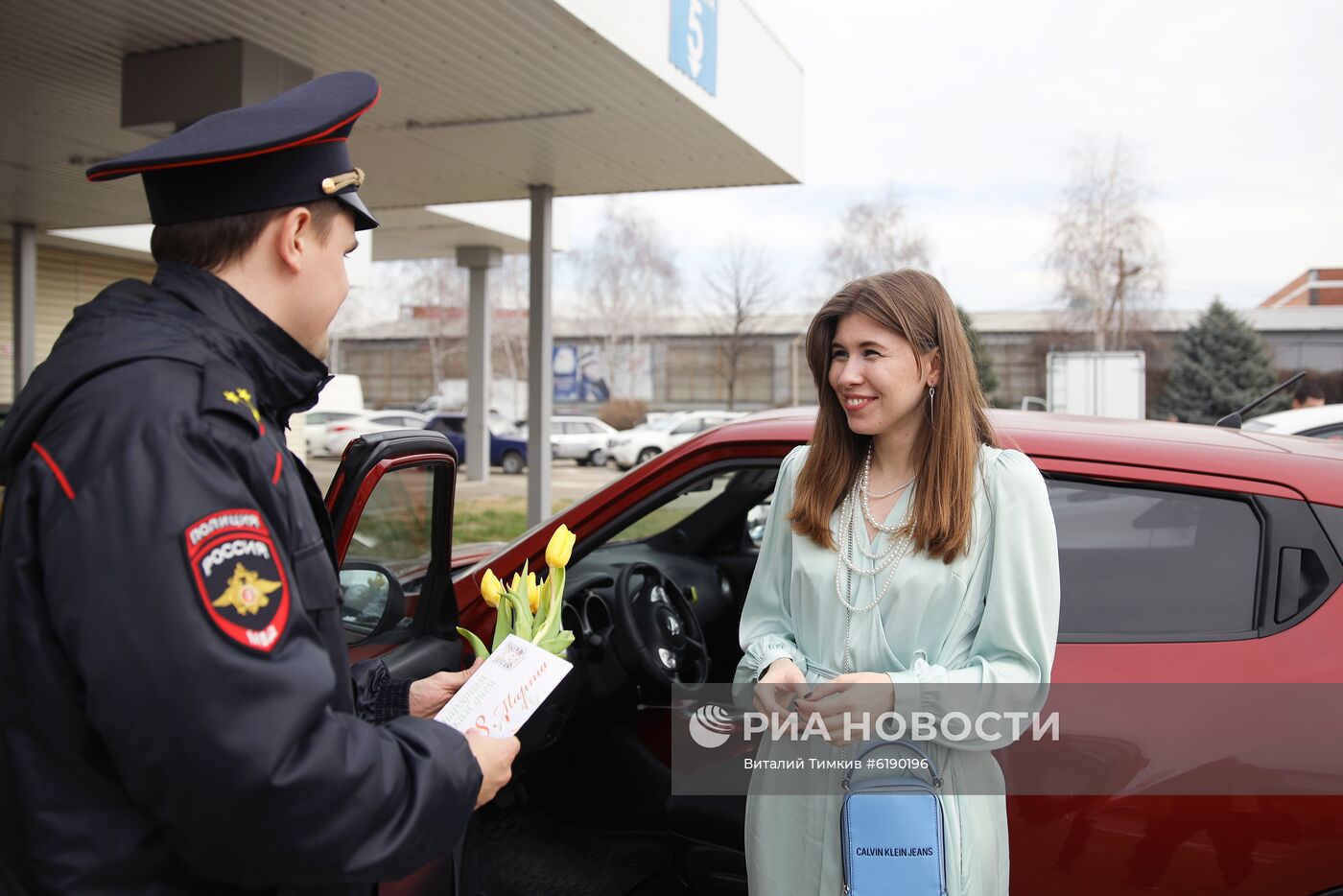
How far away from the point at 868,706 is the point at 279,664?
3.57ft

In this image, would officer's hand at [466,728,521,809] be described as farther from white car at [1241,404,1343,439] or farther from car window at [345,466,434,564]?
white car at [1241,404,1343,439]

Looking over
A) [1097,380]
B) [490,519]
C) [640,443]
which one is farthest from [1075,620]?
[640,443]

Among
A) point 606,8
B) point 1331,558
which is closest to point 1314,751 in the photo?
point 1331,558

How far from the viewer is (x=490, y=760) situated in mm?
1428

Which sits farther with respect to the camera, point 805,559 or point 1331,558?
point 1331,558

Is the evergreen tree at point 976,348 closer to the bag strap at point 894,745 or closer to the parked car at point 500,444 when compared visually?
the bag strap at point 894,745

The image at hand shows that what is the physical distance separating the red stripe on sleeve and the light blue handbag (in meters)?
1.37

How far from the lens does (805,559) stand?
2.09 metres

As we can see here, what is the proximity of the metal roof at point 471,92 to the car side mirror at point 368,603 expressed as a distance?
17.4ft

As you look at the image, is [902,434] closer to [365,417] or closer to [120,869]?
[120,869]

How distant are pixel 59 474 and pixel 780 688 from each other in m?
1.27

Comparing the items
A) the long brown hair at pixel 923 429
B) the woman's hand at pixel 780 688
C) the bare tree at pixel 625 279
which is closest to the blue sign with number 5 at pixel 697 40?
the long brown hair at pixel 923 429

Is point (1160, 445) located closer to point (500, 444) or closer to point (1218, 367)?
point (500, 444)

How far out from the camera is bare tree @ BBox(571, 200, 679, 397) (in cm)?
4925
